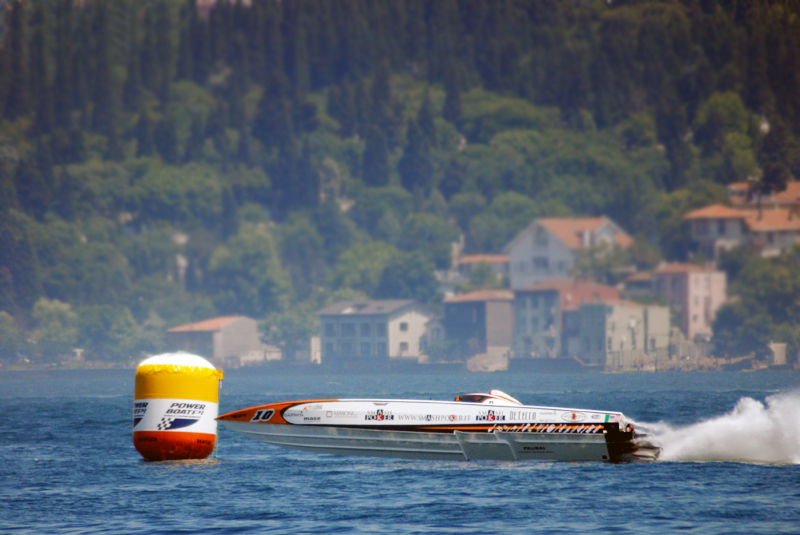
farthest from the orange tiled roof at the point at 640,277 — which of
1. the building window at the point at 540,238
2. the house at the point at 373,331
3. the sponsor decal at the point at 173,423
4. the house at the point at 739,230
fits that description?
the sponsor decal at the point at 173,423

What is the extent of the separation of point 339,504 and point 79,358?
15545 cm

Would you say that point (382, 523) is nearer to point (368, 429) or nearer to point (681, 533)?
point (681, 533)

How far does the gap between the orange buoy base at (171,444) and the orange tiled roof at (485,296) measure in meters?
134

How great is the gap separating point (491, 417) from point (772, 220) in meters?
117

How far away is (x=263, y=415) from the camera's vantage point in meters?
37.6

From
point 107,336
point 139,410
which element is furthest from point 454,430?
point 107,336

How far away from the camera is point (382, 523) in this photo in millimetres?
26828

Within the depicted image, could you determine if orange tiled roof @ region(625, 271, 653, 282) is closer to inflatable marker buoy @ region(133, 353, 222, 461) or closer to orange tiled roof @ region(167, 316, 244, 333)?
orange tiled roof @ region(167, 316, 244, 333)

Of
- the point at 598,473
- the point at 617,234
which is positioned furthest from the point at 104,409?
the point at 617,234

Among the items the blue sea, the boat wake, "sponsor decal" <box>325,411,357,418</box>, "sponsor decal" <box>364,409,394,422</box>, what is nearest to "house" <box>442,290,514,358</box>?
the blue sea

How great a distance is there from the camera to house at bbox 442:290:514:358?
16325 centimetres

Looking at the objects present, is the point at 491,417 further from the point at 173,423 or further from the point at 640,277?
the point at 640,277

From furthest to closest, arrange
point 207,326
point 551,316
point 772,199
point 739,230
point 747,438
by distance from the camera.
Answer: point 207,326 < point 551,316 < point 772,199 < point 739,230 < point 747,438

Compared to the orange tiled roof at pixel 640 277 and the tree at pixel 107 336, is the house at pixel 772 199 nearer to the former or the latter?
the orange tiled roof at pixel 640 277
